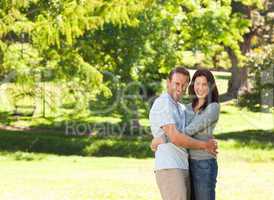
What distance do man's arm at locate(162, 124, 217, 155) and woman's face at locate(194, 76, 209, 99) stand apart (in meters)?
0.40

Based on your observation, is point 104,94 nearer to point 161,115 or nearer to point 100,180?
point 100,180

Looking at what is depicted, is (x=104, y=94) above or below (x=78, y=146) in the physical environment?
above

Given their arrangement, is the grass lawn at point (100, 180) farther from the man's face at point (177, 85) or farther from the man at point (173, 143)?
the man's face at point (177, 85)

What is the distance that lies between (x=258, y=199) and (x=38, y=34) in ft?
30.4

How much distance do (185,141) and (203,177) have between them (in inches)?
15.4

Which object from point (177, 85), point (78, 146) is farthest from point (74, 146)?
point (177, 85)

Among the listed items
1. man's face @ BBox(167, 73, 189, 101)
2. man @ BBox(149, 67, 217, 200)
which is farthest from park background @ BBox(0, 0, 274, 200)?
man's face @ BBox(167, 73, 189, 101)

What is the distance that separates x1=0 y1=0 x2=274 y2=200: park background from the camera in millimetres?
12859

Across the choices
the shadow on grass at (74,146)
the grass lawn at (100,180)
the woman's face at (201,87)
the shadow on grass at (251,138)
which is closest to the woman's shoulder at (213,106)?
the woman's face at (201,87)

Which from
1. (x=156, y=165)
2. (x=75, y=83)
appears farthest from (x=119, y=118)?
→ (x=156, y=165)

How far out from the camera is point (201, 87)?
5590mm

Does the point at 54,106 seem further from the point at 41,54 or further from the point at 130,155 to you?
the point at 130,155

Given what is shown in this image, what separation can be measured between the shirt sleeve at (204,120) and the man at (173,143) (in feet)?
0.27

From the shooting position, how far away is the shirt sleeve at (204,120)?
5.45 m
